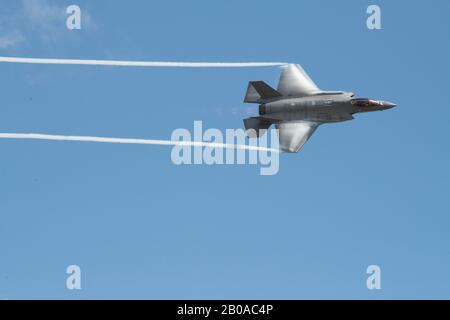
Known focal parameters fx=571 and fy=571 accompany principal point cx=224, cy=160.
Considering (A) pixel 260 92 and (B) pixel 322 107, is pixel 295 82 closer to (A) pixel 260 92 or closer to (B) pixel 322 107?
(A) pixel 260 92

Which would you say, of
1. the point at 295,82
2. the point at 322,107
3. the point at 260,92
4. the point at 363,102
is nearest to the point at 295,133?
the point at 322,107

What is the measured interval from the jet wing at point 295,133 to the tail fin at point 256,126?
1.49 meters

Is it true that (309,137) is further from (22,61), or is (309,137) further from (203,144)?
(22,61)

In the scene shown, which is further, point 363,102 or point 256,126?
point 256,126

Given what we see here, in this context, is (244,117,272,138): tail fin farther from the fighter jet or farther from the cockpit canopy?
the cockpit canopy

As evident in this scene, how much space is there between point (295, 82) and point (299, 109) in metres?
3.57

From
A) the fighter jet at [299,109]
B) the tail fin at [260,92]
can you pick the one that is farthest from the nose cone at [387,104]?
the tail fin at [260,92]

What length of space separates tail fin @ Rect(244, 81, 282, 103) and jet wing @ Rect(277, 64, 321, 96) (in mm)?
1058

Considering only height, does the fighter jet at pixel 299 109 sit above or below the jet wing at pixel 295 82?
below

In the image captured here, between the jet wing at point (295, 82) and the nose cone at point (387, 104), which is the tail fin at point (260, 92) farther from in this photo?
the nose cone at point (387, 104)

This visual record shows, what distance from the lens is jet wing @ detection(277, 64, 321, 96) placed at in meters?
50.6

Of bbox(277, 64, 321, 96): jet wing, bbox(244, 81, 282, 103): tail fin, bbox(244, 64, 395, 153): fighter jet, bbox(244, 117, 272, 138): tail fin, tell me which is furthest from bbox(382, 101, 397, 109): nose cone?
bbox(244, 117, 272, 138): tail fin

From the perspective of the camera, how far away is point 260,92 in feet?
166

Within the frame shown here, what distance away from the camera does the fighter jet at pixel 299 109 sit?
161 feet
